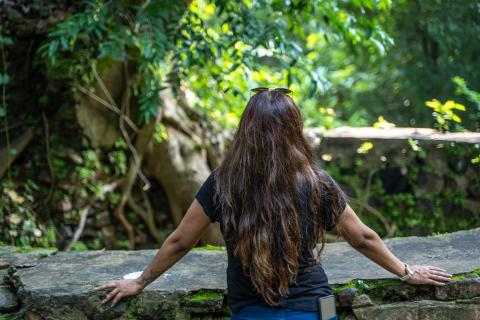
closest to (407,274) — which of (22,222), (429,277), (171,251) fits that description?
(429,277)

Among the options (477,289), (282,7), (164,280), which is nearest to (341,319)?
(477,289)

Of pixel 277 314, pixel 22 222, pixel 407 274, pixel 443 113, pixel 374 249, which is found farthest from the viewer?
pixel 22 222

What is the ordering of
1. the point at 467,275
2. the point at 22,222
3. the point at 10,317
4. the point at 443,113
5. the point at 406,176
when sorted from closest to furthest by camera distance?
the point at 467,275, the point at 10,317, the point at 443,113, the point at 22,222, the point at 406,176

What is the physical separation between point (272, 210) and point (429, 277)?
0.95 metres

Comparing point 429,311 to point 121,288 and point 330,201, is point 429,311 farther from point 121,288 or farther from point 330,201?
point 121,288

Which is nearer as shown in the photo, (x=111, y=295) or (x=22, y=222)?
(x=111, y=295)

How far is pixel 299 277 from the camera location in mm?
2238

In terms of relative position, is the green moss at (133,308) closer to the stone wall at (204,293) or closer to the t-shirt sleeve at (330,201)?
the stone wall at (204,293)

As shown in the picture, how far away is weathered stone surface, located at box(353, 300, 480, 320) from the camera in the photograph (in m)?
2.75

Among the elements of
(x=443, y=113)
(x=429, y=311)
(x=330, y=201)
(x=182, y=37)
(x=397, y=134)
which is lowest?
(x=429, y=311)

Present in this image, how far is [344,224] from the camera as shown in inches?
94.7

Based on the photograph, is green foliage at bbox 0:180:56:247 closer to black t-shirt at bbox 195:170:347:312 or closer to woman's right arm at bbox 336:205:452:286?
black t-shirt at bbox 195:170:347:312

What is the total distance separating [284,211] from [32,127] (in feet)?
13.6

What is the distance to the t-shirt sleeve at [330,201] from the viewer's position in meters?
2.30
